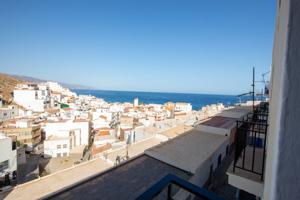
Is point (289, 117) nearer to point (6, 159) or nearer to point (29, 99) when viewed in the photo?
point (6, 159)

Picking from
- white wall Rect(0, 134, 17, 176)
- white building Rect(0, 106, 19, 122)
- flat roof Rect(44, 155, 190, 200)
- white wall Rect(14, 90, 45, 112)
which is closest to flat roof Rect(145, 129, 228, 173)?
flat roof Rect(44, 155, 190, 200)

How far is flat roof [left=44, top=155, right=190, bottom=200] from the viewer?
4859 mm

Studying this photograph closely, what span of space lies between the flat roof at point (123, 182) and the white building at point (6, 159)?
13.2 metres

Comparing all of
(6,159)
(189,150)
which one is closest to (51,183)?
(6,159)

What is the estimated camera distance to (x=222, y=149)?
28.4 feet

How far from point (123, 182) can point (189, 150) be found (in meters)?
3.59

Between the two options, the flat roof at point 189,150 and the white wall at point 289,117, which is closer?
the white wall at point 289,117

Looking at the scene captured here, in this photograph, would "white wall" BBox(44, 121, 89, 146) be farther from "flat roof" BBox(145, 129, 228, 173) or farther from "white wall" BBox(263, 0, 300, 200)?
"white wall" BBox(263, 0, 300, 200)

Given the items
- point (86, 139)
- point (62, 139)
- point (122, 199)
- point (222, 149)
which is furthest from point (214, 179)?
point (86, 139)

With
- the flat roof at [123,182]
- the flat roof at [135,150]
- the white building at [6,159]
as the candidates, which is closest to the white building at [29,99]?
the white building at [6,159]

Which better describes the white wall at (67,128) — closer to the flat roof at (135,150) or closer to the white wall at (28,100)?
the flat roof at (135,150)

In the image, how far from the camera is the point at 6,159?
14.2 meters

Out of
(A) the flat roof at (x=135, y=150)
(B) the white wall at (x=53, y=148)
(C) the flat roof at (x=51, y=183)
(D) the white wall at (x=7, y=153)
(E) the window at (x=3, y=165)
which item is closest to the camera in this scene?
(C) the flat roof at (x=51, y=183)

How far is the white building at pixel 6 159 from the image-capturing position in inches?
547
